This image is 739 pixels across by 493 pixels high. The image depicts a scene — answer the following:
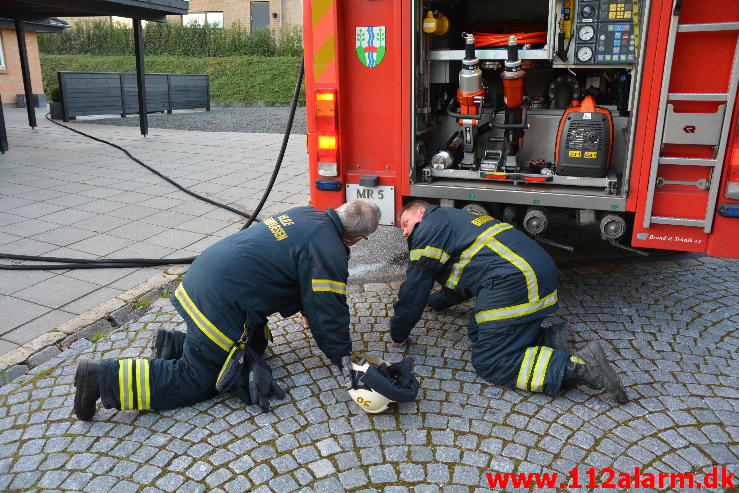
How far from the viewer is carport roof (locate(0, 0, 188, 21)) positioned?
10484 mm

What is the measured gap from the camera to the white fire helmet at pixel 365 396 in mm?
2918

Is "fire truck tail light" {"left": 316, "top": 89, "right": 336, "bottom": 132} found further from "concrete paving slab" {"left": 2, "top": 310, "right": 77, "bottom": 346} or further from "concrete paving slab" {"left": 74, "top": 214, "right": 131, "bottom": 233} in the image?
"concrete paving slab" {"left": 74, "top": 214, "right": 131, "bottom": 233}

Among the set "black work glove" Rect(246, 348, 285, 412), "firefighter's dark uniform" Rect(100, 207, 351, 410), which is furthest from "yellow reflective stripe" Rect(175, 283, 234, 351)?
"black work glove" Rect(246, 348, 285, 412)

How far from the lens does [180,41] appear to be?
28.4 metres

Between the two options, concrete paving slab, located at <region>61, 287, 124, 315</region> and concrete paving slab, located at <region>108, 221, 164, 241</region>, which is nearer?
concrete paving slab, located at <region>61, 287, 124, 315</region>

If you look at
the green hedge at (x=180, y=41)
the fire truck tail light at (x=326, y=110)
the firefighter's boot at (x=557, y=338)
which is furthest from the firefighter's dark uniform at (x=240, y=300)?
the green hedge at (x=180, y=41)

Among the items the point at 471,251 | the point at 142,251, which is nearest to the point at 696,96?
the point at 471,251

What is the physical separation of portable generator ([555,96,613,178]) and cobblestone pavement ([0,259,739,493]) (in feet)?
3.32

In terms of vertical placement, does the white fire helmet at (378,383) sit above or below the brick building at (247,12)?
below

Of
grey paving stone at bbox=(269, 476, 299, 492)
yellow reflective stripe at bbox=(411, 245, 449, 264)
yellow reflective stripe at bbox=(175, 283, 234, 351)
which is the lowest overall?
grey paving stone at bbox=(269, 476, 299, 492)

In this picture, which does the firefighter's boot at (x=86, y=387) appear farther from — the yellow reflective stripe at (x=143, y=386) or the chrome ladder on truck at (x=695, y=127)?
the chrome ladder on truck at (x=695, y=127)

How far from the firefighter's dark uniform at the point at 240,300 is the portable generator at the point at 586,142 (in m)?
1.70

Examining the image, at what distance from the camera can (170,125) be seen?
14406mm

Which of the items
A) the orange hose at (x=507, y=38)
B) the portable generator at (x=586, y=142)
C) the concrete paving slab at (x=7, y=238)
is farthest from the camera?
the concrete paving slab at (x=7, y=238)
